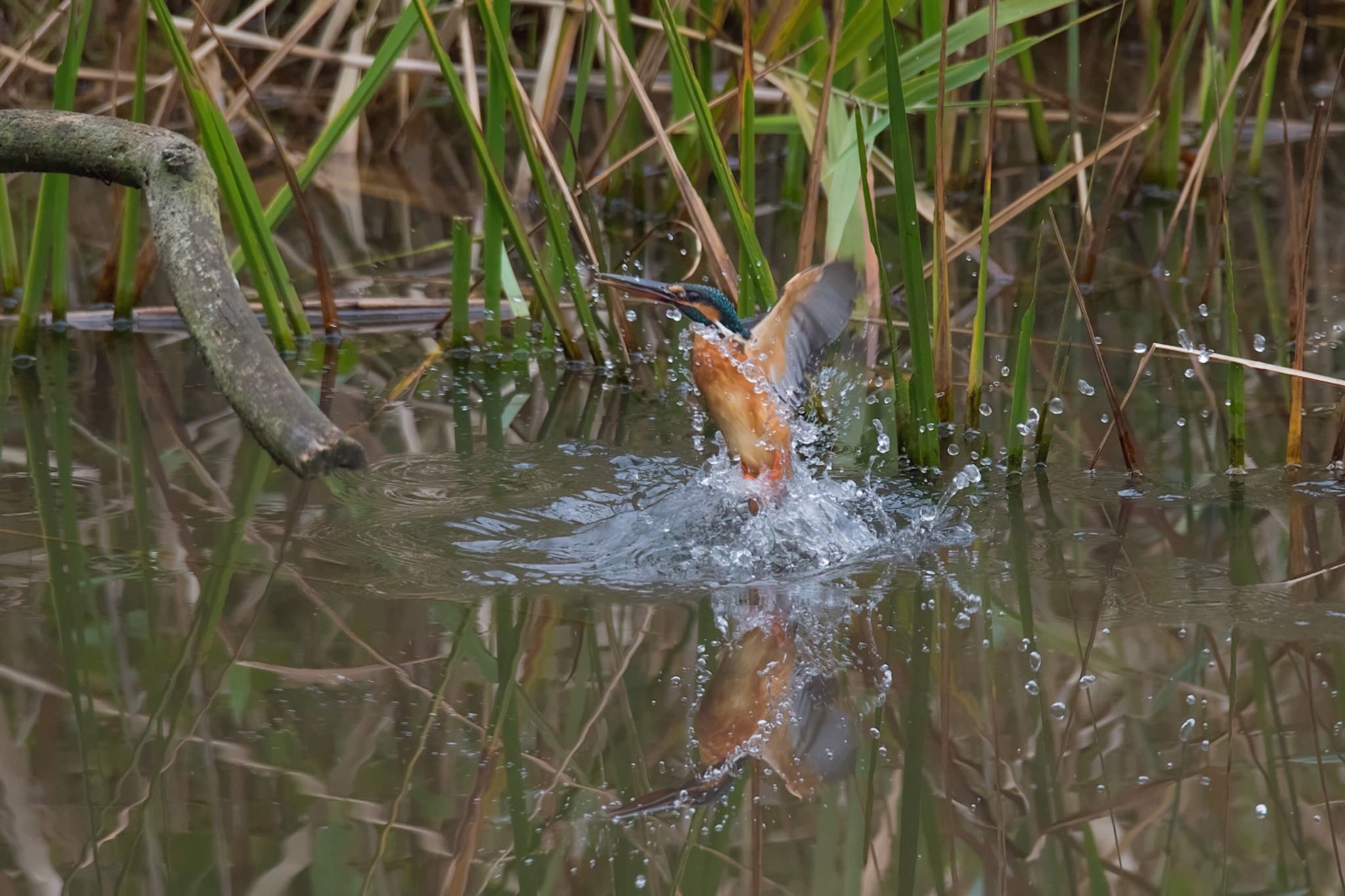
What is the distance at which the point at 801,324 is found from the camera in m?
3.16

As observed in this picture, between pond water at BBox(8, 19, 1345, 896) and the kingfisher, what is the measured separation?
0.10m

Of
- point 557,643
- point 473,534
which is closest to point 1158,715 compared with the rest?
point 557,643

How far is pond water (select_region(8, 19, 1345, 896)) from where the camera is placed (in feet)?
6.32

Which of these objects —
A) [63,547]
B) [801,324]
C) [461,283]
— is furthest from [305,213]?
[801,324]

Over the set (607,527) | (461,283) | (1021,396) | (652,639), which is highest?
(461,283)

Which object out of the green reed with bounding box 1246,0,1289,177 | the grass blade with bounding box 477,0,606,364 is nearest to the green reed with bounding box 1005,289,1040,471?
the grass blade with bounding box 477,0,606,364

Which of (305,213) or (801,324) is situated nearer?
(801,324)

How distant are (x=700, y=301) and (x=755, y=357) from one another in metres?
0.16

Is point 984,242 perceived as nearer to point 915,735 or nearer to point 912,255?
point 912,255

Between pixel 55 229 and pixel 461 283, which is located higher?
pixel 55 229

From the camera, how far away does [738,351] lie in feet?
10.6

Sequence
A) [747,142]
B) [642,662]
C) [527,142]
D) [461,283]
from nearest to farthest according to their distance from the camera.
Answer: [642,662]
[747,142]
[527,142]
[461,283]

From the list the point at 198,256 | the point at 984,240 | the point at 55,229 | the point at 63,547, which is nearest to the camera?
the point at 198,256

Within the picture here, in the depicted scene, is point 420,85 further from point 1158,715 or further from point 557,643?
point 1158,715
